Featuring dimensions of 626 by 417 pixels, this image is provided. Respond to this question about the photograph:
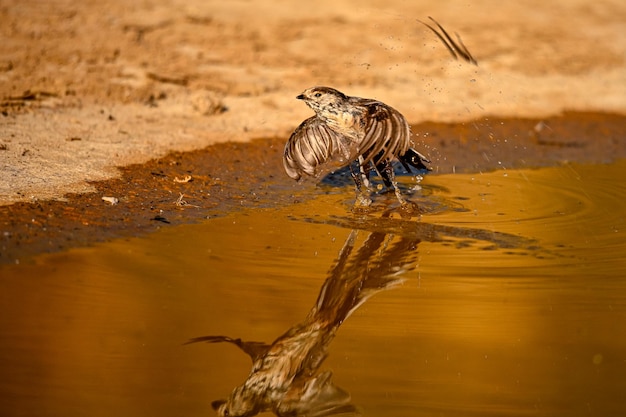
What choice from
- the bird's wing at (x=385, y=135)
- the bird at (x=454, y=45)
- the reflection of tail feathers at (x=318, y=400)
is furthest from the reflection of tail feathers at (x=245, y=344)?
the bird at (x=454, y=45)

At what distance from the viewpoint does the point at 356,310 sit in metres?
5.95

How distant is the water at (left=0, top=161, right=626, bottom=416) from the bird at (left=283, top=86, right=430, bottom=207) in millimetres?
315

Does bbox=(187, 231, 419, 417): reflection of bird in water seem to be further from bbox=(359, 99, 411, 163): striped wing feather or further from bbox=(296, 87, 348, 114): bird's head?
bbox=(296, 87, 348, 114): bird's head

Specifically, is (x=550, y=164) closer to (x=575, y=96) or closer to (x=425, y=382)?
(x=575, y=96)

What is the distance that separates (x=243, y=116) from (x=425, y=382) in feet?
20.7

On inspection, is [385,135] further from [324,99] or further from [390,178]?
[390,178]

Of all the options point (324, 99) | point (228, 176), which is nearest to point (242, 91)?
point (228, 176)

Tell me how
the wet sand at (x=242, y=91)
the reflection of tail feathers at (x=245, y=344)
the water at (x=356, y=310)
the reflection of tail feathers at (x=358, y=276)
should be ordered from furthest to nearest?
the wet sand at (x=242, y=91) → the reflection of tail feathers at (x=358, y=276) → the reflection of tail feathers at (x=245, y=344) → the water at (x=356, y=310)

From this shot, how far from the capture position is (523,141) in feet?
35.9

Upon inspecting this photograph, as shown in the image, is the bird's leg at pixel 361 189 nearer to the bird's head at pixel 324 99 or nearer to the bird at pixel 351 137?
the bird at pixel 351 137

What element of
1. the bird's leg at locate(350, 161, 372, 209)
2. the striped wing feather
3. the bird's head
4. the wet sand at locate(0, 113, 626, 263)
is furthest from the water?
the bird's head

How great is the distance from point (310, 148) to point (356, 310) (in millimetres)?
2318

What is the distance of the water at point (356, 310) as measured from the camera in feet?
15.5

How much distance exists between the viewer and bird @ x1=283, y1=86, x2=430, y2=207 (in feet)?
24.9
